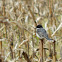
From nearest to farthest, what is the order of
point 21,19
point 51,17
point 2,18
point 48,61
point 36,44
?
point 2,18 < point 48,61 < point 51,17 < point 21,19 < point 36,44

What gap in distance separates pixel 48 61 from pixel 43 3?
7.51ft

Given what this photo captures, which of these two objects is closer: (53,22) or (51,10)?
(51,10)

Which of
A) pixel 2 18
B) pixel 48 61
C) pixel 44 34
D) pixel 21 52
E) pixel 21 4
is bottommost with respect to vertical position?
pixel 48 61

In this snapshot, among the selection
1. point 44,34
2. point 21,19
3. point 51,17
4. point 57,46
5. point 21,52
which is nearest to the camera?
point 44,34

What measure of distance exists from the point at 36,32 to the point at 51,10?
2.17 feet

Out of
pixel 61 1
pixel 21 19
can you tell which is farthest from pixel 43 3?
pixel 21 19

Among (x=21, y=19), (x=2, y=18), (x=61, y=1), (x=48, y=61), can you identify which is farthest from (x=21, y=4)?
(x=61, y=1)

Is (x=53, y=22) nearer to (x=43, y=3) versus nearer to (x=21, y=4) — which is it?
(x=21, y=4)

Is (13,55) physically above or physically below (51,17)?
below

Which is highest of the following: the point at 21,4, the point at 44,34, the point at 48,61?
the point at 21,4

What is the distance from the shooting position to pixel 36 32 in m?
1.10

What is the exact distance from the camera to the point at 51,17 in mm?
1779

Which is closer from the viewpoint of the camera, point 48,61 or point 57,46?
point 48,61

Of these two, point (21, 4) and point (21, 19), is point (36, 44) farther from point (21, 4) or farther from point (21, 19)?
point (21, 4)
